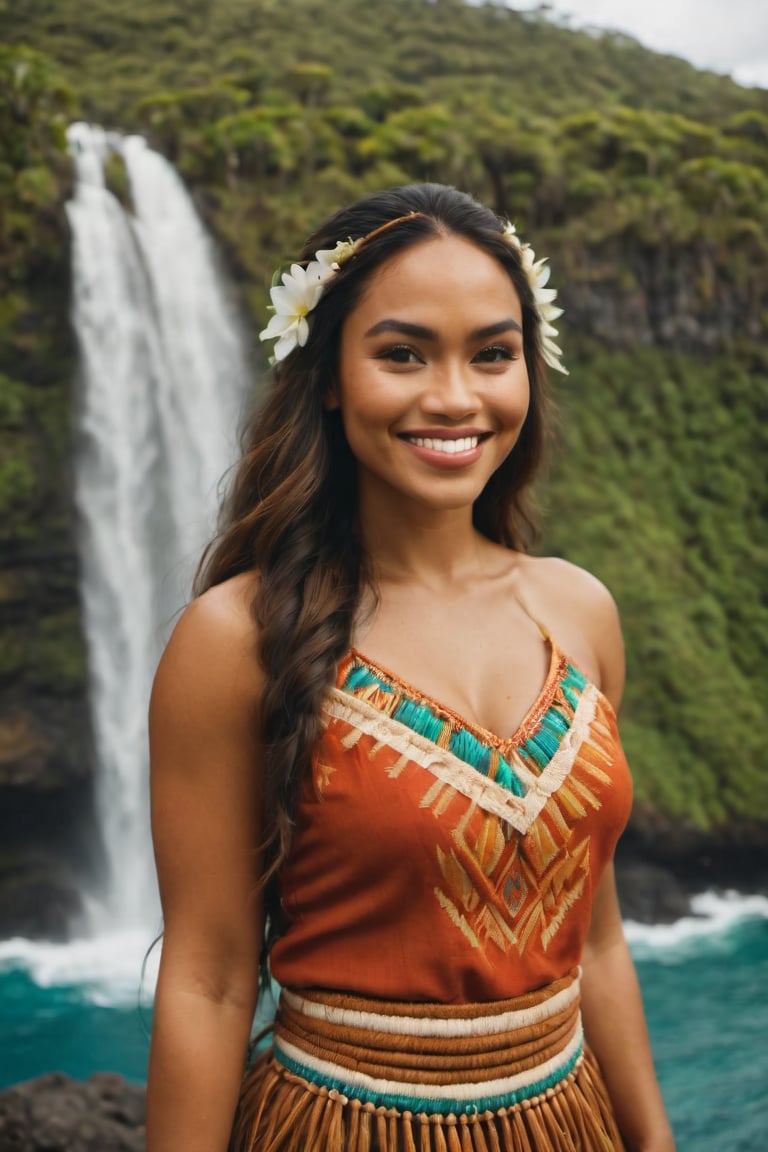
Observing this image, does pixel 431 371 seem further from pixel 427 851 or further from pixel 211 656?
pixel 427 851

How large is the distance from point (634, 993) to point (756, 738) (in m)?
12.6

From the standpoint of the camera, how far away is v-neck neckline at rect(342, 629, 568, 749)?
178cm

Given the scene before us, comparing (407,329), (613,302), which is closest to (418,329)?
(407,329)

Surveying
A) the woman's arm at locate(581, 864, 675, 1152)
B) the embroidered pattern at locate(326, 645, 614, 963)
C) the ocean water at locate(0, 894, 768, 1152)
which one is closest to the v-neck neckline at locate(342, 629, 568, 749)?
the embroidered pattern at locate(326, 645, 614, 963)

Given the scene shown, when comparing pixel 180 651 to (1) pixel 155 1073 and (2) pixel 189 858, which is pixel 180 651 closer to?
(2) pixel 189 858

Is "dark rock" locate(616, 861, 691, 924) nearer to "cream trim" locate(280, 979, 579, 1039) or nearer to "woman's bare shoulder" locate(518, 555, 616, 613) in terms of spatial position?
"woman's bare shoulder" locate(518, 555, 616, 613)

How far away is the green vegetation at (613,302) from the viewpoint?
12.8 meters

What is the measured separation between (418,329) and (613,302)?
53.8 ft

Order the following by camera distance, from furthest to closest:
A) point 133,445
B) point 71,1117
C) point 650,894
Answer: point 133,445 → point 650,894 → point 71,1117

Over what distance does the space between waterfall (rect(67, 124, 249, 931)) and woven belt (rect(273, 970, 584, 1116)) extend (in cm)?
1023

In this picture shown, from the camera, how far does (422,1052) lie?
172cm

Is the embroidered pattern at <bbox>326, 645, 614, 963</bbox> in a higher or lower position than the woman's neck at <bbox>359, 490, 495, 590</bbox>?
lower

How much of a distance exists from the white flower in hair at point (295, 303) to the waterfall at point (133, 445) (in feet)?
33.0

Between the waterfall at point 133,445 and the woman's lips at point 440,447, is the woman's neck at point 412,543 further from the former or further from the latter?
the waterfall at point 133,445
